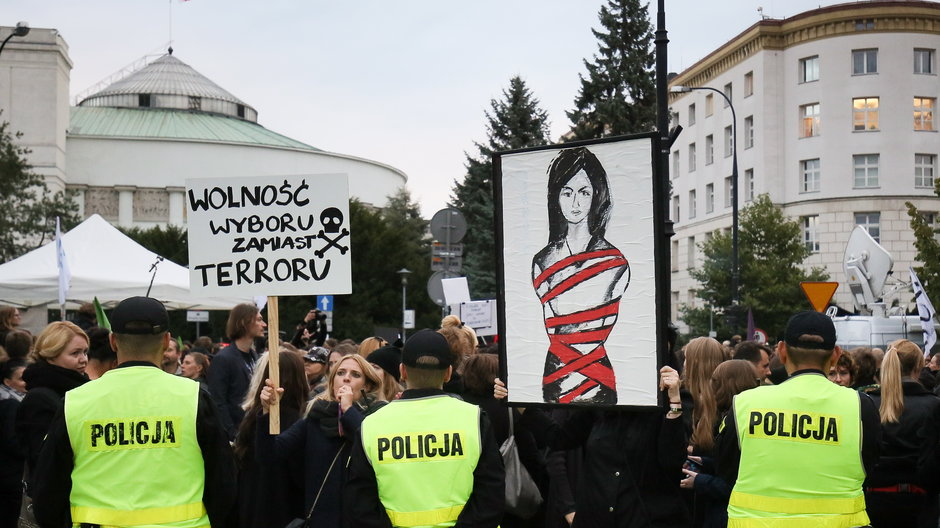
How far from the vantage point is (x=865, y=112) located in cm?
5547

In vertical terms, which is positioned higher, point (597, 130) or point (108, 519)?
point (597, 130)

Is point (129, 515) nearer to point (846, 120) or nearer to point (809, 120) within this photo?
point (846, 120)

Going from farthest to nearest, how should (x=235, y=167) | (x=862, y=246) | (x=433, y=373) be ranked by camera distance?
(x=235, y=167)
(x=862, y=246)
(x=433, y=373)

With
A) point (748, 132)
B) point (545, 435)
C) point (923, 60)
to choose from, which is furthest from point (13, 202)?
point (923, 60)

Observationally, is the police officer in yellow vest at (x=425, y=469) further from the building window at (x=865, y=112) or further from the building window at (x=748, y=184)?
the building window at (x=748, y=184)

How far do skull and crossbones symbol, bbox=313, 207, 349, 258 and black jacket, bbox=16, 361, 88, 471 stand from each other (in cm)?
188

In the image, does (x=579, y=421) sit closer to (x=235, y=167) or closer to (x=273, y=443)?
(x=273, y=443)

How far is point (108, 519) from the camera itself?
15.0 feet

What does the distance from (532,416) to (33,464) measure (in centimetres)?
308

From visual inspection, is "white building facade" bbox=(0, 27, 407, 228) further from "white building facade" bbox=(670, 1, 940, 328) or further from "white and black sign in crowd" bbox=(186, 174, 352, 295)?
"white and black sign in crowd" bbox=(186, 174, 352, 295)

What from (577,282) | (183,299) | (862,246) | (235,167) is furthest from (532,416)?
(235,167)

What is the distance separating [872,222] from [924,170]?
12.6ft

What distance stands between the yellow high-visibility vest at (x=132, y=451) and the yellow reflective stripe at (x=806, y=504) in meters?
2.50

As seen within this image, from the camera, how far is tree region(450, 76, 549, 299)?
47.9 meters
